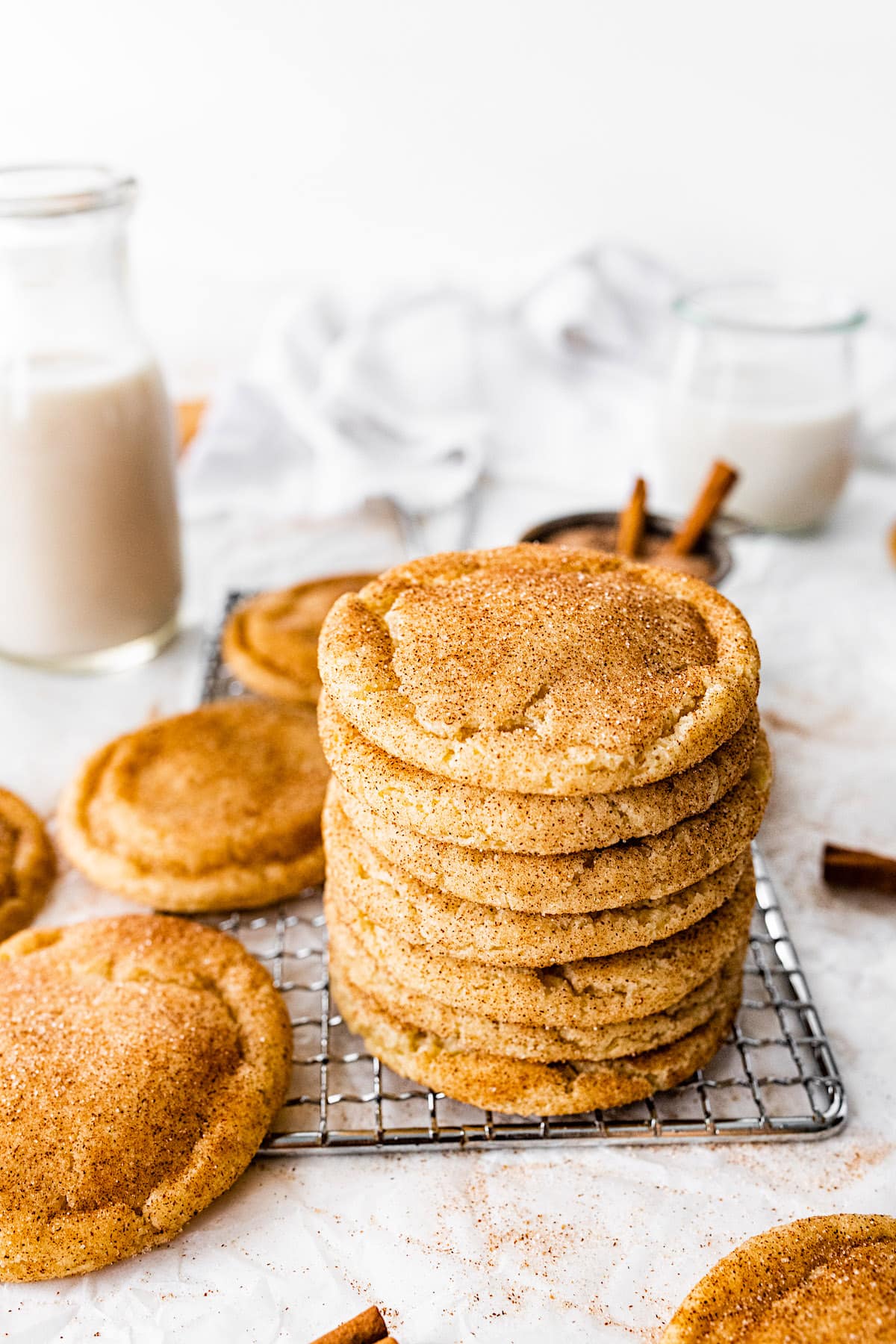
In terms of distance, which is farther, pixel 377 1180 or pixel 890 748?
pixel 890 748

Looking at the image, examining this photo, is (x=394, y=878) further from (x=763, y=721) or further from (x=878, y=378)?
(x=878, y=378)

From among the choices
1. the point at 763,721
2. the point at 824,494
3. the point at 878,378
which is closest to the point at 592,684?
the point at 763,721

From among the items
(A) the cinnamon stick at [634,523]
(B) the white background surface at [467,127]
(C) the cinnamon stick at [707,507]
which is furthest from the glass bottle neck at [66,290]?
(B) the white background surface at [467,127]

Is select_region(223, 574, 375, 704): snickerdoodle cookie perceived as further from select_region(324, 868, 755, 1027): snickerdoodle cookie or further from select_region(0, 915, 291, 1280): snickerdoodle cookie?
select_region(324, 868, 755, 1027): snickerdoodle cookie

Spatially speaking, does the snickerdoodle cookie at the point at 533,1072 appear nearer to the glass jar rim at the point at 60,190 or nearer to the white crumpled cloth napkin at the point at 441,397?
the glass jar rim at the point at 60,190

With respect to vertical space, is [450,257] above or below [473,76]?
below
